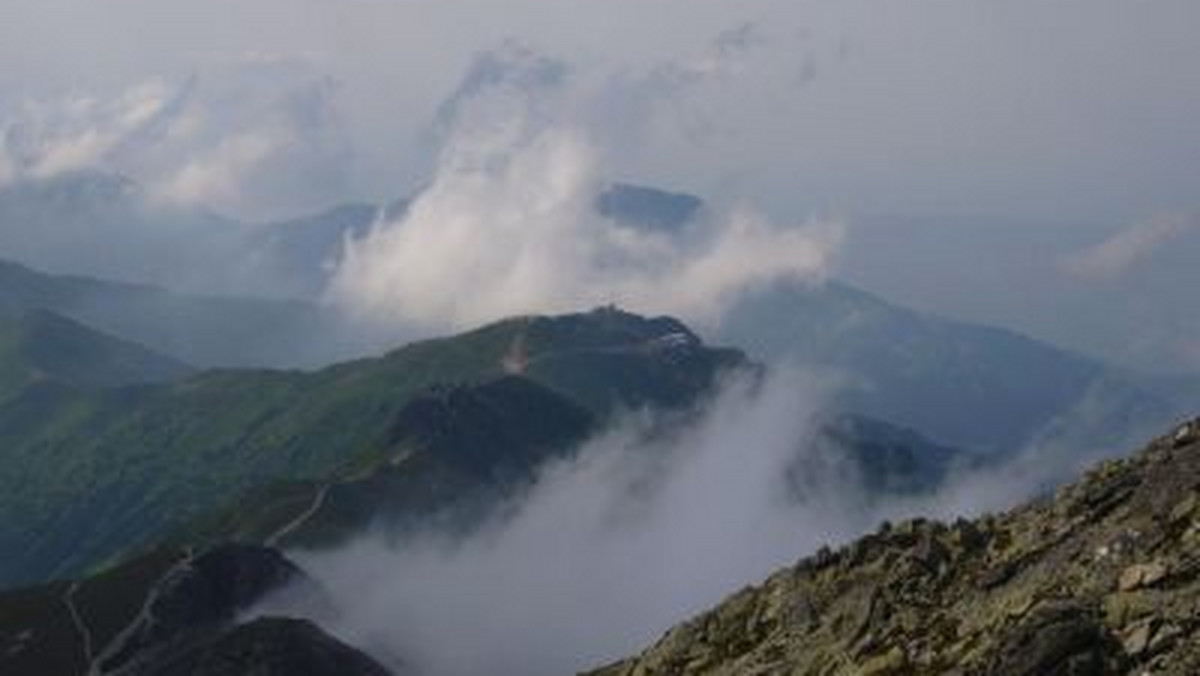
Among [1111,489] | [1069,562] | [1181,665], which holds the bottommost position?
[1181,665]

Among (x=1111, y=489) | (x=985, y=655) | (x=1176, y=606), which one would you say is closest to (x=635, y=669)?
(x=1111, y=489)

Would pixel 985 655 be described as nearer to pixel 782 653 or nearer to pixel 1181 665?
pixel 1181 665

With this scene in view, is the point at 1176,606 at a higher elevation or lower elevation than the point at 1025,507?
lower

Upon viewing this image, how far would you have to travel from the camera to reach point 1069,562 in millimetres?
66188

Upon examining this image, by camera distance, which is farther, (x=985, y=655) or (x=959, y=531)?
(x=959, y=531)

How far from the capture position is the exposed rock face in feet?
179

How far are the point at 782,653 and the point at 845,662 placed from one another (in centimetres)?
1286

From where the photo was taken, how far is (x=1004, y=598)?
222ft

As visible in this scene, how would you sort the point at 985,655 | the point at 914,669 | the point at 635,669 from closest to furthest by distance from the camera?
1. the point at 985,655
2. the point at 914,669
3. the point at 635,669

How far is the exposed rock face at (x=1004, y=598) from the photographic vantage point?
179 ft

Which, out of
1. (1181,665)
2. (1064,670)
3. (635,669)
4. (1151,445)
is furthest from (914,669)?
(635,669)

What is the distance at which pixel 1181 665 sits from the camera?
49.5m

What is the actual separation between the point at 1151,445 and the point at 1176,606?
1109 inches

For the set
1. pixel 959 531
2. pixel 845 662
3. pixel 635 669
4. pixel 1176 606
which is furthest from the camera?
pixel 635 669
